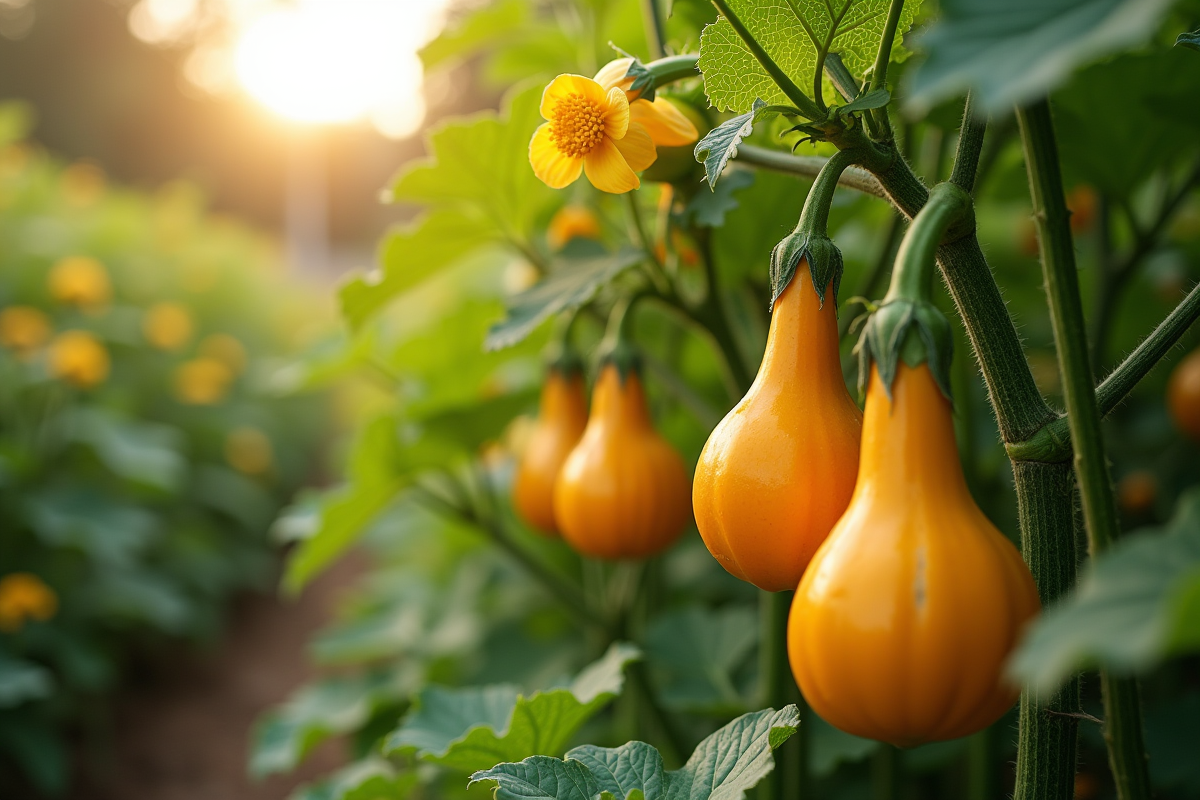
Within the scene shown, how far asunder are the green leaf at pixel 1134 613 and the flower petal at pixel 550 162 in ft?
1.45

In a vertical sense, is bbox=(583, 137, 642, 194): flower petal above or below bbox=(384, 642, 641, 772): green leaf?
above

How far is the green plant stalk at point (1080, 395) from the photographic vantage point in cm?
54

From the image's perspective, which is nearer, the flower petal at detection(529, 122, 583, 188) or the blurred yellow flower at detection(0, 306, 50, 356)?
the flower petal at detection(529, 122, 583, 188)

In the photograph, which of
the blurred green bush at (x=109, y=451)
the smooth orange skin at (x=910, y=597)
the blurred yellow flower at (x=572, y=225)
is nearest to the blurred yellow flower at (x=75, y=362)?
the blurred green bush at (x=109, y=451)

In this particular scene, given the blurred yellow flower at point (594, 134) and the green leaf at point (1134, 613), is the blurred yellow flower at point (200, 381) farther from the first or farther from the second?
the green leaf at point (1134, 613)

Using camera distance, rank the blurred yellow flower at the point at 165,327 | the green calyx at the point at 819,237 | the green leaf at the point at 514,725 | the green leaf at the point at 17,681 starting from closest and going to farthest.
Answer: the green calyx at the point at 819,237 < the green leaf at the point at 514,725 < the green leaf at the point at 17,681 < the blurred yellow flower at the point at 165,327

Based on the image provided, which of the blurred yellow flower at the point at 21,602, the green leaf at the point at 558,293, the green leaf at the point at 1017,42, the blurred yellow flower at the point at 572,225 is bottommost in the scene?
the green leaf at the point at 1017,42

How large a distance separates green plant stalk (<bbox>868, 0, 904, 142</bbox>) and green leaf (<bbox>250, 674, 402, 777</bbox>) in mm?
Answer: 1378

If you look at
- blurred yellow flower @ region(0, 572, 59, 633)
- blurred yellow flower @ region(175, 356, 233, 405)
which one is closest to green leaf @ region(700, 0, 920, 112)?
blurred yellow flower @ region(0, 572, 59, 633)

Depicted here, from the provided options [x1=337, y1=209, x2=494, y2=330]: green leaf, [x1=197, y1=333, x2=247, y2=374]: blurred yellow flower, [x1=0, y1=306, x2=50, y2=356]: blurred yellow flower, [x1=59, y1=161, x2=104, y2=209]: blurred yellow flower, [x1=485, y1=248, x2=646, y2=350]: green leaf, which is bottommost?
[x1=485, y1=248, x2=646, y2=350]: green leaf

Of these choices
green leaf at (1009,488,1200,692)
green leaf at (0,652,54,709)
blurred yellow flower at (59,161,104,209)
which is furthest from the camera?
blurred yellow flower at (59,161,104,209)

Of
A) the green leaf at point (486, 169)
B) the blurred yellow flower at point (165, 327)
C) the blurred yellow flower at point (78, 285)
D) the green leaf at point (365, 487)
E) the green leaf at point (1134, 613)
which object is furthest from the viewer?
the blurred yellow flower at point (165, 327)

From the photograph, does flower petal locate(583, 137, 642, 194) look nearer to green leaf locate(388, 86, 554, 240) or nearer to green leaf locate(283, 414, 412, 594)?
green leaf locate(388, 86, 554, 240)

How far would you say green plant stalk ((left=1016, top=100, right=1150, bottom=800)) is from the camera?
1.77ft
